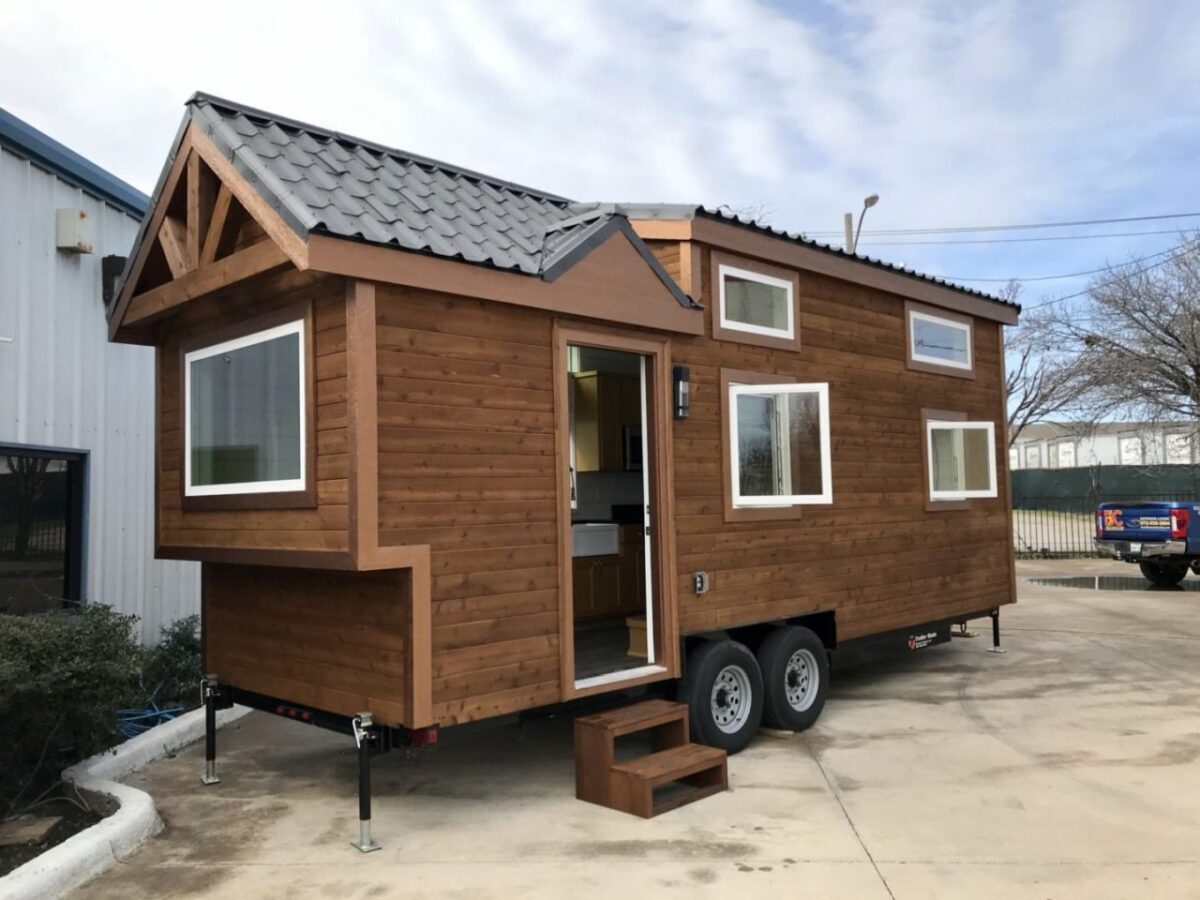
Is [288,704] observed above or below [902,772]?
above

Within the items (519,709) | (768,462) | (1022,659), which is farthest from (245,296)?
(1022,659)

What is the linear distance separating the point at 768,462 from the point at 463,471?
246 cm

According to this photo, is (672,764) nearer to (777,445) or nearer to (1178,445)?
(777,445)

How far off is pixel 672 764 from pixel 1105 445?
4405 cm

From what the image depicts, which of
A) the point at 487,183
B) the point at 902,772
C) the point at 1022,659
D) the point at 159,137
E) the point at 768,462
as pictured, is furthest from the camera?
the point at 159,137

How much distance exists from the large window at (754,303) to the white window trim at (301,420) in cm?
269

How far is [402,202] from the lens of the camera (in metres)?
4.81

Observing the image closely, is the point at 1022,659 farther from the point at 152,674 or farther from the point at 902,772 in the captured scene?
the point at 152,674

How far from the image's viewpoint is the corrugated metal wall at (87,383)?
19.8 ft

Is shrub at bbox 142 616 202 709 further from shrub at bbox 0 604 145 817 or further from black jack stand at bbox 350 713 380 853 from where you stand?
black jack stand at bbox 350 713 380 853

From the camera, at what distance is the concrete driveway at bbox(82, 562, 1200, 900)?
3848 millimetres

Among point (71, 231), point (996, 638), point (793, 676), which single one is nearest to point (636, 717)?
point (793, 676)

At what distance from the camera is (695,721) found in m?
5.56

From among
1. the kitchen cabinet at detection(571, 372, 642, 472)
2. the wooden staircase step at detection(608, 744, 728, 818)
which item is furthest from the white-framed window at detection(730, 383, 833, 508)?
the kitchen cabinet at detection(571, 372, 642, 472)
